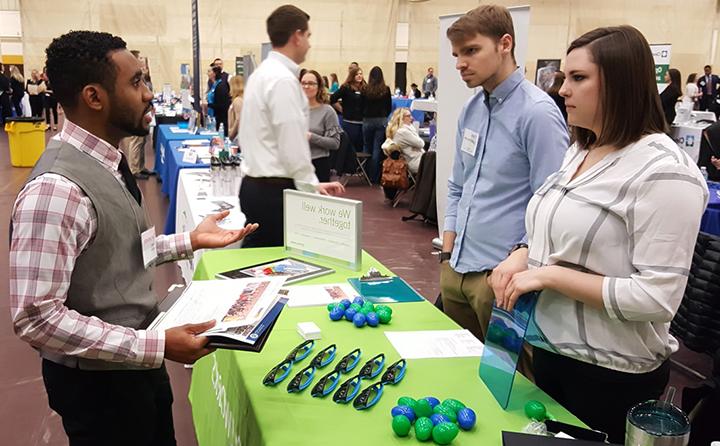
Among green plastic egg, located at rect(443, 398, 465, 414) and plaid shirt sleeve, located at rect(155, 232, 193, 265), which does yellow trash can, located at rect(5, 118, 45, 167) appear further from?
green plastic egg, located at rect(443, 398, 465, 414)

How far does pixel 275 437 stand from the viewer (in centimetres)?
118

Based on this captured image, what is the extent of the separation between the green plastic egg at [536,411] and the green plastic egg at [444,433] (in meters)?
0.18

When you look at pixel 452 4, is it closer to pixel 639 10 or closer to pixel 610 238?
pixel 639 10

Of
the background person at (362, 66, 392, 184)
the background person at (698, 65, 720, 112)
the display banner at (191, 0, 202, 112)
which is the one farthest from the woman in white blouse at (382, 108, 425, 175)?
the background person at (698, 65, 720, 112)

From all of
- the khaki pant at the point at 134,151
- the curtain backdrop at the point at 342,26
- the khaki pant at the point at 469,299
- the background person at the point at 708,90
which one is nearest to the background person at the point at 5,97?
the curtain backdrop at the point at 342,26

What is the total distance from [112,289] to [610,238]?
97 cm

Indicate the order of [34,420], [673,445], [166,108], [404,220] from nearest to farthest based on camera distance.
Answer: [673,445] → [34,420] → [404,220] → [166,108]

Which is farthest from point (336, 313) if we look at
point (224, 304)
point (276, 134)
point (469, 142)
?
point (276, 134)

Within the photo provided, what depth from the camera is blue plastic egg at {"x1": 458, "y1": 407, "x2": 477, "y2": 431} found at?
1.19m

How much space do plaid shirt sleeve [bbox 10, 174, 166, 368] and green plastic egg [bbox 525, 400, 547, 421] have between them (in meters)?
0.76

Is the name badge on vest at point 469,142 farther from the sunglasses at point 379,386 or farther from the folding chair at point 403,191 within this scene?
the folding chair at point 403,191

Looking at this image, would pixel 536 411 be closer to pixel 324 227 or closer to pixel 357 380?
pixel 357 380

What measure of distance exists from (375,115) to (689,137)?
370 centimetres


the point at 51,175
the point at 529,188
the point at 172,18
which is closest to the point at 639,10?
the point at 172,18
